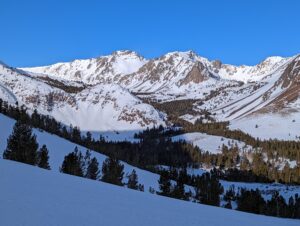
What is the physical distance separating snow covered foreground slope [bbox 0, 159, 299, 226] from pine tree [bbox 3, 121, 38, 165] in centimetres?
4802

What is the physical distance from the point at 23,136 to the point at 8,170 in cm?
5518

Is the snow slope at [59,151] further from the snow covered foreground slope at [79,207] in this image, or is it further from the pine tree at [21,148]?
the snow covered foreground slope at [79,207]

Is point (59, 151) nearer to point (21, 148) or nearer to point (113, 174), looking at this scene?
point (113, 174)

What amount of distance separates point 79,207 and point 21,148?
63.1 metres

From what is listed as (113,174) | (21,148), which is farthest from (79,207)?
(113,174)

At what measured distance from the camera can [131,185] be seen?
112 m

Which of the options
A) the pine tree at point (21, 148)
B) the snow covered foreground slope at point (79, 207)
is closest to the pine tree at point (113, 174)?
the pine tree at point (21, 148)

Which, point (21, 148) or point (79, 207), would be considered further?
point (21, 148)

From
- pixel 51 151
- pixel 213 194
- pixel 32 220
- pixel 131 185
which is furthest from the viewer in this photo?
pixel 51 151

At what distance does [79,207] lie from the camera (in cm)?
3022

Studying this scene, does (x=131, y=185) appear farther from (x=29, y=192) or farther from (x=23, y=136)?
(x=29, y=192)

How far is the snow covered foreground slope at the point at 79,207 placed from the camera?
2572 cm

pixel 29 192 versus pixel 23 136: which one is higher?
pixel 23 136

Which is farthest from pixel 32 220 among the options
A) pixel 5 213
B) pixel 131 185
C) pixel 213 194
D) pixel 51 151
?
pixel 51 151
